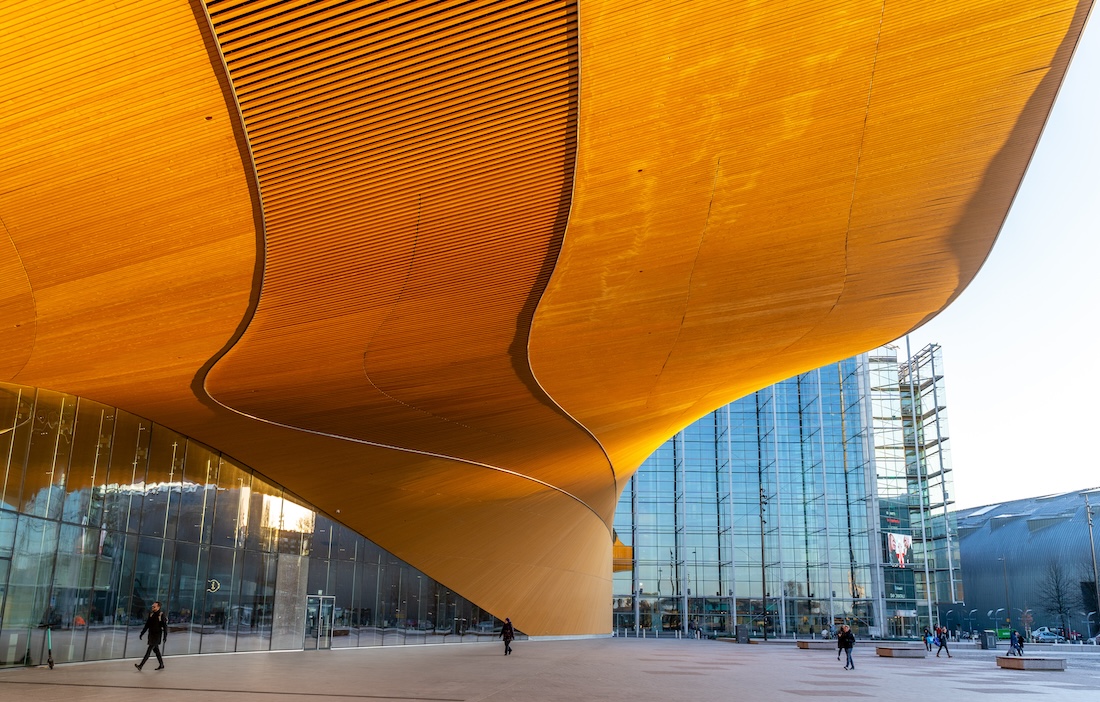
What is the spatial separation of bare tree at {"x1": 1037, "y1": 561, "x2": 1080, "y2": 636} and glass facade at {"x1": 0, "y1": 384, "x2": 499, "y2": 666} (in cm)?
5906

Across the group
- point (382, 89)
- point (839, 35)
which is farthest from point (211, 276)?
point (839, 35)

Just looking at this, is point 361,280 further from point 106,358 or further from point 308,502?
point 308,502

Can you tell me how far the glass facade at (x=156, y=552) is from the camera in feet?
46.7

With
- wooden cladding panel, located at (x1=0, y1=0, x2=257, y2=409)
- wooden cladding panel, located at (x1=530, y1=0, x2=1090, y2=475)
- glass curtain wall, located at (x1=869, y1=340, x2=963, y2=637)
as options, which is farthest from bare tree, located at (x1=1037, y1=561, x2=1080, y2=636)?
wooden cladding panel, located at (x1=0, y1=0, x2=257, y2=409)

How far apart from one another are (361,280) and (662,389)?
7885 mm

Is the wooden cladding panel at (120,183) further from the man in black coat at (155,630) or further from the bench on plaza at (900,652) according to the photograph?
the bench on plaza at (900,652)

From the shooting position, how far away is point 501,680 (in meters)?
13.5

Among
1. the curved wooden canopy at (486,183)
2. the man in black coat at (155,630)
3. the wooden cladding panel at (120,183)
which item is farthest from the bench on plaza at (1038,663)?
the wooden cladding panel at (120,183)

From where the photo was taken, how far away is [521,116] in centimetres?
745

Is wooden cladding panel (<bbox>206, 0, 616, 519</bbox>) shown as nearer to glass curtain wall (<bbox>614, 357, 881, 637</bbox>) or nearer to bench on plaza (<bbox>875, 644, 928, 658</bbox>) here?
bench on plaza (<bbox>875, 644, 928, 658</bbox>)

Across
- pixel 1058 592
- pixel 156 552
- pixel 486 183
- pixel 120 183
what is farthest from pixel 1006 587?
pixel 120 183

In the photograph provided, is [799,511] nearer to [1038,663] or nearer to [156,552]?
[1038,663]

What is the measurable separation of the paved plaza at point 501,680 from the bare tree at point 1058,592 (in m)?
53.1

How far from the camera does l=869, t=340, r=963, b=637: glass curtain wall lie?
146 ft
